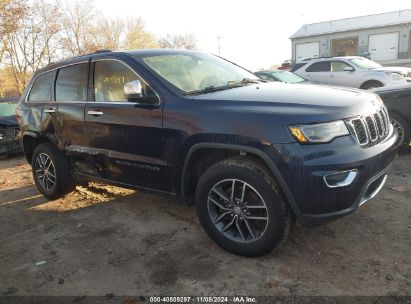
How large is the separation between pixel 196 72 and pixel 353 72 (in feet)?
32.0

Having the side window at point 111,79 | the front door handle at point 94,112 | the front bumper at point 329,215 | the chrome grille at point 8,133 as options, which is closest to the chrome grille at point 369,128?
the front bumper at point 329,215

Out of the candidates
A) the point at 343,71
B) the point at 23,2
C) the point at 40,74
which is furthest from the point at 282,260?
the point at 23,2

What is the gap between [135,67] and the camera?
12.5 ft

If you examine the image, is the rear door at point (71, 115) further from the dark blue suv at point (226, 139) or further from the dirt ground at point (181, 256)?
the dirt ground at point (181, 256)

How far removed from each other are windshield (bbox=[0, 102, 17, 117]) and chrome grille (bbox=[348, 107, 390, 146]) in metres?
8.92

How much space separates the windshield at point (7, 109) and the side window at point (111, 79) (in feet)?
21.3

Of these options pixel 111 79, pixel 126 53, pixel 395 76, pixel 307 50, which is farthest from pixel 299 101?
pixel 307 50

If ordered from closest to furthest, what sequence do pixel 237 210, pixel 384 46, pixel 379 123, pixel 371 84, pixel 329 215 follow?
1. pixel 329 215
2. pixel 237 210
3. pixel 379 123
4. pixel 371 84
5. pixel 384 46

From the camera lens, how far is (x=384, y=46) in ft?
113

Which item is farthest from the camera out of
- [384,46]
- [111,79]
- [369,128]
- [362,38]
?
[362,38]

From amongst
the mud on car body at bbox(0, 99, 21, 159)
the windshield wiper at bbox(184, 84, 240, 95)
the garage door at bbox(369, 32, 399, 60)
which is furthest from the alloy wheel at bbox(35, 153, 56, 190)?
the garage door at bbox(369, 32, 399, 60)

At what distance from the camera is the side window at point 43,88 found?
5.00m

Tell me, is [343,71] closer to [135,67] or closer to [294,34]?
[135,67]

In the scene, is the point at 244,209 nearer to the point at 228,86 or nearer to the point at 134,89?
the point at 228,86
